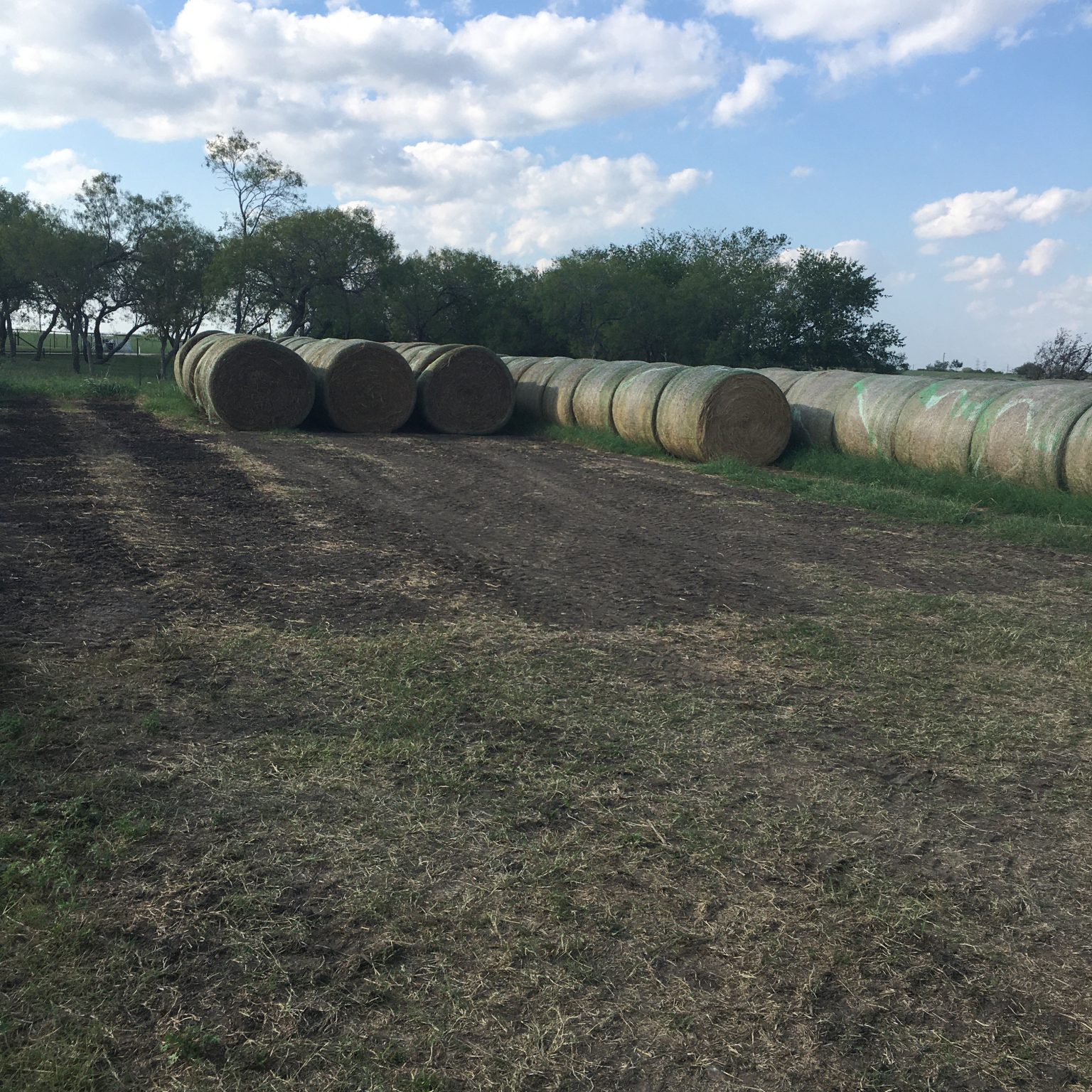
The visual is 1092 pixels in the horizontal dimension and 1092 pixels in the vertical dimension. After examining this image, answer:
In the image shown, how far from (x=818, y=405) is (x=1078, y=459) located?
521 centimetres

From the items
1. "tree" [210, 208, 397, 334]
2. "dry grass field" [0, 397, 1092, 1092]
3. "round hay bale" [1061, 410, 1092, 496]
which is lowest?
"dry grass field" [0, 397, 1092, 1092]

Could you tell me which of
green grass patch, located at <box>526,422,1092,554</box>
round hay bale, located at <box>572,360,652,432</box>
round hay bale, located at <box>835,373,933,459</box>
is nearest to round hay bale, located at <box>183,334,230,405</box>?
round hay bale, located at <box>572,360,652,432</box>

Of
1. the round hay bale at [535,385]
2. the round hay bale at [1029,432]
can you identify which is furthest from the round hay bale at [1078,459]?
the round hay bale at [535,385]

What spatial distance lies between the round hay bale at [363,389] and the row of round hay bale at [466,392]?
464 mm

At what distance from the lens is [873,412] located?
14555 mm

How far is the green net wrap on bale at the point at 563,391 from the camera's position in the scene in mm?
19594

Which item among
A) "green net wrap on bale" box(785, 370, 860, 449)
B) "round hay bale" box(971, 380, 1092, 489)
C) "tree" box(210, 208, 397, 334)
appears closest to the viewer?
"round hay bale" box(971, 380, 1092, 489)

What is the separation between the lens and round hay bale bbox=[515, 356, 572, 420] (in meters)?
20.7

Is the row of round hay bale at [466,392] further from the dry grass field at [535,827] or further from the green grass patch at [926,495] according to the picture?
the dry grass field at [535,827]

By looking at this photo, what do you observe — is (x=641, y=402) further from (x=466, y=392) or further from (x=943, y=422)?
(x=943, y=422)

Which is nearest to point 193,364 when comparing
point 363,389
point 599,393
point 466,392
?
point 363,389

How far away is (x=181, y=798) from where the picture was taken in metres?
3.95

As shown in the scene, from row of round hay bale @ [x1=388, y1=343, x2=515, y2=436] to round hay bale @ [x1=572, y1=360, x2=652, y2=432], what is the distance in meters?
1.54

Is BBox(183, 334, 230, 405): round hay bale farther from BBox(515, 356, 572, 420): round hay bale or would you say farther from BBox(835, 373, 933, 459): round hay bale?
BBox(835, 373, 933, 459): round hay bale
